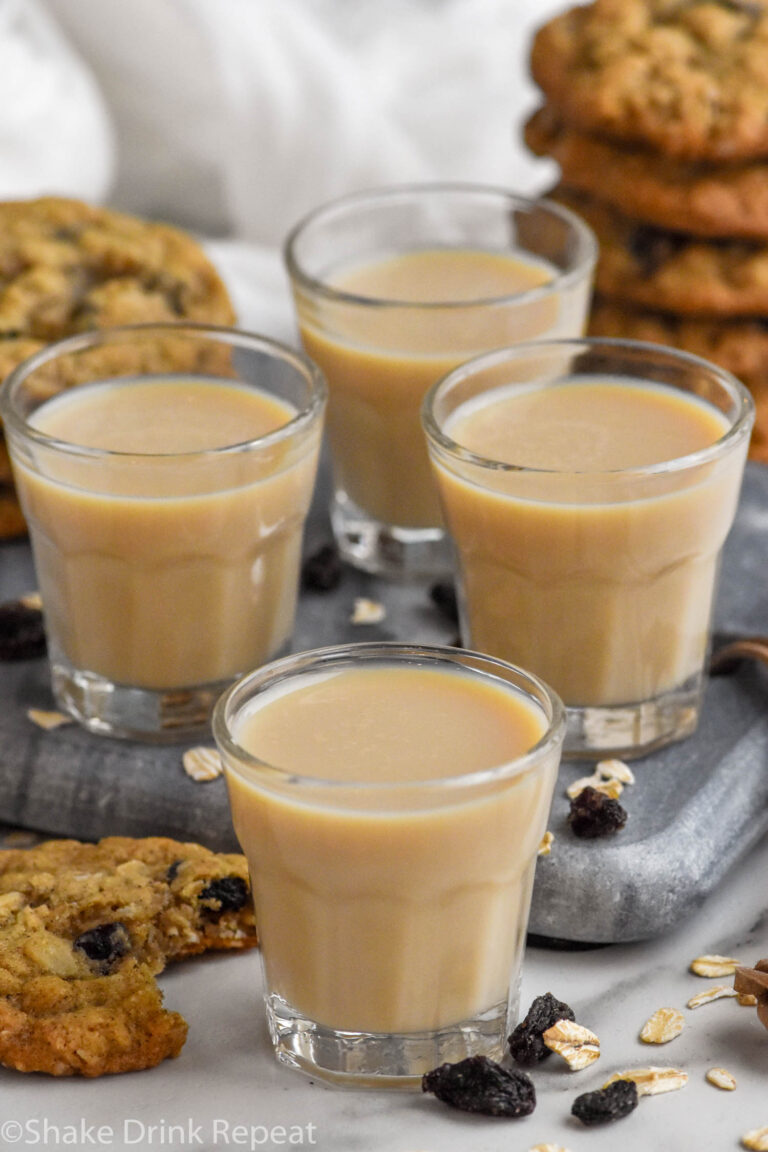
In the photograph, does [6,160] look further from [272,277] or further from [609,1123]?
[609,1123]

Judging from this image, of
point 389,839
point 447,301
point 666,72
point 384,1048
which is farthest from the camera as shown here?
point 666,72

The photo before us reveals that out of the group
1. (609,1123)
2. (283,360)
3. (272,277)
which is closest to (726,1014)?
(609,1123)

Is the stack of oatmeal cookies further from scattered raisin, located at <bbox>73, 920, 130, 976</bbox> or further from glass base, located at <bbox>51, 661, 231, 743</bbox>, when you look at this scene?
scattered raisin, located at <bbox>73, 920, 130, 976</bbox>

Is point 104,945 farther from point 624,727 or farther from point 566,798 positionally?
point 624,727

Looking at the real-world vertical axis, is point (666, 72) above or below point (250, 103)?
above

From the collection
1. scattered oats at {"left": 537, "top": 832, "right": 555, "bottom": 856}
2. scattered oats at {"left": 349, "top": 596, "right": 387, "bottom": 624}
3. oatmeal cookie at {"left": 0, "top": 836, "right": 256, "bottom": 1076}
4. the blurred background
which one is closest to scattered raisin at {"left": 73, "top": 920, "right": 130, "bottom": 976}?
oatmeal cookie at {"left": 0, "top": 836, "right": 256, "bottom": 1076}

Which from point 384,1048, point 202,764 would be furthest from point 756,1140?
point 202,764
